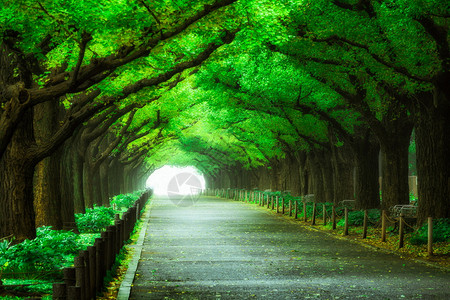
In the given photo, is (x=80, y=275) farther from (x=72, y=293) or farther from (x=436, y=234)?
(x=436, y=234)

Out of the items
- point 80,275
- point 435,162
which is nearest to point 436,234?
point 435,162

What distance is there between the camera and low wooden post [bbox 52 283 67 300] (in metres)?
6.71

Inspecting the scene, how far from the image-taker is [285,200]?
37.0 metres

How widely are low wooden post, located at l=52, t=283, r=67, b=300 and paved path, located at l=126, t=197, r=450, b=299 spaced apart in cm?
308

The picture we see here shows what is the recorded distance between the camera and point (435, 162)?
57.4 ft

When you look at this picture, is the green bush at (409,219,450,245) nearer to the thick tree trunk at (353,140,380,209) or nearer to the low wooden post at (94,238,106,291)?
the thick tree trunk at (353,140,380,209)

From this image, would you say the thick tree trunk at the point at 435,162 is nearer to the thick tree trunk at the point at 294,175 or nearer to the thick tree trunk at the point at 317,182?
the thick tree trunk at the point at 317,182

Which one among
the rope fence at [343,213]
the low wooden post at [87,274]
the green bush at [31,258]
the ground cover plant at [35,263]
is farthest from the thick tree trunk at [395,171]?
the low wooden post at [87,274]

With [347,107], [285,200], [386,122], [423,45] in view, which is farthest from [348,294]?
[285,200]

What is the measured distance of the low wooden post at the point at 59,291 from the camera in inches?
264

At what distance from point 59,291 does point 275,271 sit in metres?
6.64

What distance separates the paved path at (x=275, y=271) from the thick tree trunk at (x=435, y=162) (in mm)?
2537

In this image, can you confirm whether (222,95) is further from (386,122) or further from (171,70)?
(171,70)

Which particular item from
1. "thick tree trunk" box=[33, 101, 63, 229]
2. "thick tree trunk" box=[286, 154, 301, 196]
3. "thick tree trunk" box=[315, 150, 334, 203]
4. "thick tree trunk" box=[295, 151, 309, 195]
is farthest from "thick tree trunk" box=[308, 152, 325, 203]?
"thick tree trunk" box=[33, 101, 63, 229]
